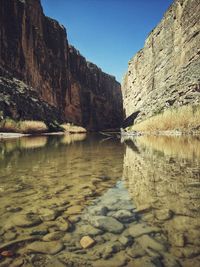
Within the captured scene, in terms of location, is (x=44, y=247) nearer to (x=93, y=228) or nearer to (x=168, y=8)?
(x=93, y=228)

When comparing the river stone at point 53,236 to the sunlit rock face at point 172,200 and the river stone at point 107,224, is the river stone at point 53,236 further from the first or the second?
the sunlit rock face at point 172,200

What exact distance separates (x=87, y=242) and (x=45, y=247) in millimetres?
339

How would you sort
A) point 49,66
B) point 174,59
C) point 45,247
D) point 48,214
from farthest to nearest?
point 49,66 → point 174,59 → point 48,214 → point 45,247

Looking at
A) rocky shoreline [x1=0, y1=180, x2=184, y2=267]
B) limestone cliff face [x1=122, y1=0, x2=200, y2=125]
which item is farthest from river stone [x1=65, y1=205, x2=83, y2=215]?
limestone cliff face [x1=122, y1=0, x2=200, y2=125]

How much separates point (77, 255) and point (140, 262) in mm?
468

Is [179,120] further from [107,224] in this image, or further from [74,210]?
[107,224]

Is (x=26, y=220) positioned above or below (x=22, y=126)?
below

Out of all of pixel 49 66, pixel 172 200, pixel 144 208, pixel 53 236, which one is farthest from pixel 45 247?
pixel 49 66

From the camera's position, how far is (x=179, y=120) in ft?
59.4

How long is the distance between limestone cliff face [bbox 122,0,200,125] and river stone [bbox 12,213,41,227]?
17609 mm

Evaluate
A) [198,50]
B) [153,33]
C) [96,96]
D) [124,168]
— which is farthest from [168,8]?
[96,96]

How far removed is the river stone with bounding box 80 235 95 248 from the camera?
2.16m

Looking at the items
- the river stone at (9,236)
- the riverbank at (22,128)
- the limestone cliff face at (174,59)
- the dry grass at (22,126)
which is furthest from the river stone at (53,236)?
the dry grass at (22,126)

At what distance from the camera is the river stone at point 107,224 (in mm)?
2451
